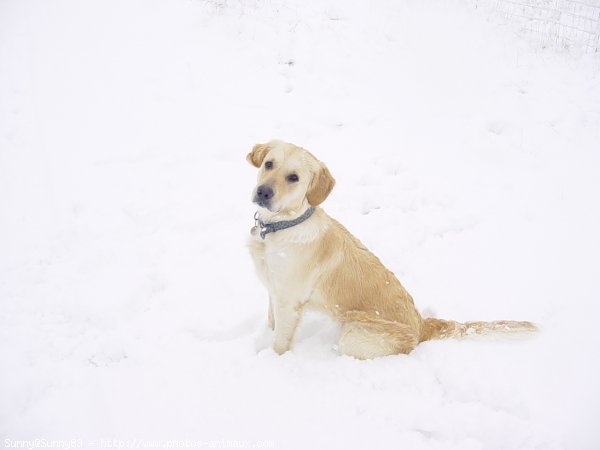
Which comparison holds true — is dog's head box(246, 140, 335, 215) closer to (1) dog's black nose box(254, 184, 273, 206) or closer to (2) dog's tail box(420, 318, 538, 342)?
(1) dog's black nose box(254, 184, 273, 206)

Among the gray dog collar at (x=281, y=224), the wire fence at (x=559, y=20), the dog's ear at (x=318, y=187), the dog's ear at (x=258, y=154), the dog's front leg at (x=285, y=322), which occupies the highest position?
the wire fence at (x=559, y=20)

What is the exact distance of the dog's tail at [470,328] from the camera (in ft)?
8.70

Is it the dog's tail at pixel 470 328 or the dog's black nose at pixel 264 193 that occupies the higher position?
the dog's black nose at pixel 264 193

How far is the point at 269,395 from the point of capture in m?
2.59

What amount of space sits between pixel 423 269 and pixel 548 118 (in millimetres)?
3967

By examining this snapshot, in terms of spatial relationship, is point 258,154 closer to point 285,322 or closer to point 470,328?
point 285,322

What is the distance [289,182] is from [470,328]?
1660 mm

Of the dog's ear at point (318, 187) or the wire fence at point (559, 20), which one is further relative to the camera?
the wire fence at point (559, 20)

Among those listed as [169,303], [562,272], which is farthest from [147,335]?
[562,272]

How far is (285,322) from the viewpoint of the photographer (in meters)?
2.76

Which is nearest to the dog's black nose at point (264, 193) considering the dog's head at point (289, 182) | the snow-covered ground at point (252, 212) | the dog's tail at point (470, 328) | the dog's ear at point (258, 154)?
the dog's head at point (289, 182)

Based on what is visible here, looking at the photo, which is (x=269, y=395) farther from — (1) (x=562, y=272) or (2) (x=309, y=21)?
(2) (x=309, y=21)

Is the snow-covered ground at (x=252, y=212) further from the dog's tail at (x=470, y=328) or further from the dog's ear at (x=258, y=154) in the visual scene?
the dog's ear at (x=258, y=154)

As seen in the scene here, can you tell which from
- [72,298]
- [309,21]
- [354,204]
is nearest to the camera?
[72,298]
